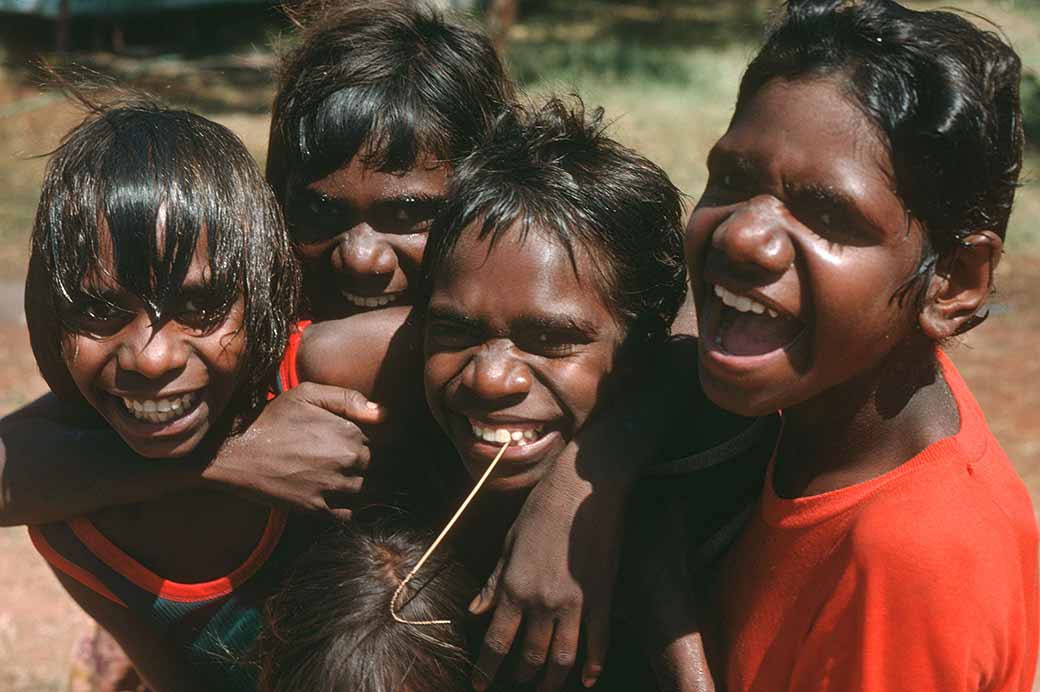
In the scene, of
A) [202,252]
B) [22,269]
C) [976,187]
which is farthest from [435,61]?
[22,269]

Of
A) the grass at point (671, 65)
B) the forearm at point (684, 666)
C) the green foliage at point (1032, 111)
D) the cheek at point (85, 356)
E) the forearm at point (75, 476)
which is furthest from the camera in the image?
the green foliage at point (1032, 111)

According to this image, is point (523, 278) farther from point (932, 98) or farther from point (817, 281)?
point (932, 98)

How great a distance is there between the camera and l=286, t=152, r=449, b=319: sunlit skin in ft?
9.28

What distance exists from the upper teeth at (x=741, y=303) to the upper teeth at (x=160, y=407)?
106 cm

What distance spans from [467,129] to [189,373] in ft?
3.01

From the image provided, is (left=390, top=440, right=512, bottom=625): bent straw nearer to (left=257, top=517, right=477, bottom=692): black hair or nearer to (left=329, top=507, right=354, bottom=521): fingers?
(left=257, top=517, right=477, bottom=692): black hair

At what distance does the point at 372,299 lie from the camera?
2891mm

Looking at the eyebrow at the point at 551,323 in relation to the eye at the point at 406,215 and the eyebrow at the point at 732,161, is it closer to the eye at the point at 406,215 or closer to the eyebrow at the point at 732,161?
the eyebrow at the point at 732,161

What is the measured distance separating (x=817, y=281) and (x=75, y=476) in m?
1.57

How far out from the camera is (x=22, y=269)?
816 centimetres

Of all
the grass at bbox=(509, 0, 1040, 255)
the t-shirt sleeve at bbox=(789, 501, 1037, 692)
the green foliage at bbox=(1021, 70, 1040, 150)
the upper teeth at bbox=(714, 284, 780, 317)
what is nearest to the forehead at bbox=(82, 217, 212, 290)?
the upper teeth at bbox=(714, 284, 780, 317)

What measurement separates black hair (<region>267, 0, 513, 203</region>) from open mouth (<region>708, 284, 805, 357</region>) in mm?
1012

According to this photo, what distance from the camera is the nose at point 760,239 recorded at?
1.94m

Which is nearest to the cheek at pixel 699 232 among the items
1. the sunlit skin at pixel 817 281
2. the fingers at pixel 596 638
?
the sunlit skin at pixel 817 281
